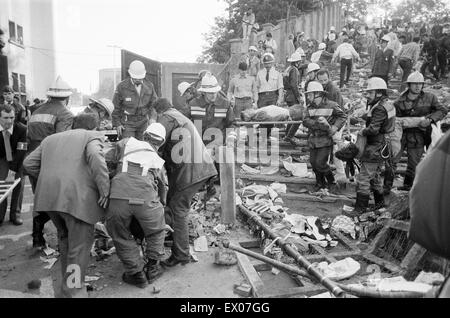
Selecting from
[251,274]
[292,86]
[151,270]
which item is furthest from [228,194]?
[292,86]

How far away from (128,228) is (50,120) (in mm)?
2038

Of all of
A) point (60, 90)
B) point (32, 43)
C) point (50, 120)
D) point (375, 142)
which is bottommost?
point (375, 142)

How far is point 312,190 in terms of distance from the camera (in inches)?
280

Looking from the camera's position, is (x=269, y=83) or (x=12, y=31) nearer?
(x=269, y=83)

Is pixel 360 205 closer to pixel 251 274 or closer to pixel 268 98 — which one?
pixel 251 274

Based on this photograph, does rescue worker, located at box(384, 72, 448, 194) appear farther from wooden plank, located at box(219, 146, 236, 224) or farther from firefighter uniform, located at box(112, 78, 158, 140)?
firefighter uniform, located at box(112, 78, 158, 140)

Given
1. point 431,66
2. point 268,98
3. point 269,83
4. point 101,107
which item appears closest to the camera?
point 101,107

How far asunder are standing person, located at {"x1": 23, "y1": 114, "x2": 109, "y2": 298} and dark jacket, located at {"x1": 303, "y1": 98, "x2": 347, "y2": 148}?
406cm

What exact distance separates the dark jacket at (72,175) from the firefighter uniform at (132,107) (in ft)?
9.56

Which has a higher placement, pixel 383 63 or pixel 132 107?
pixel 383 63

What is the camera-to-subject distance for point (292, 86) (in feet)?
29.9

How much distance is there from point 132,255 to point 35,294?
99 cm
